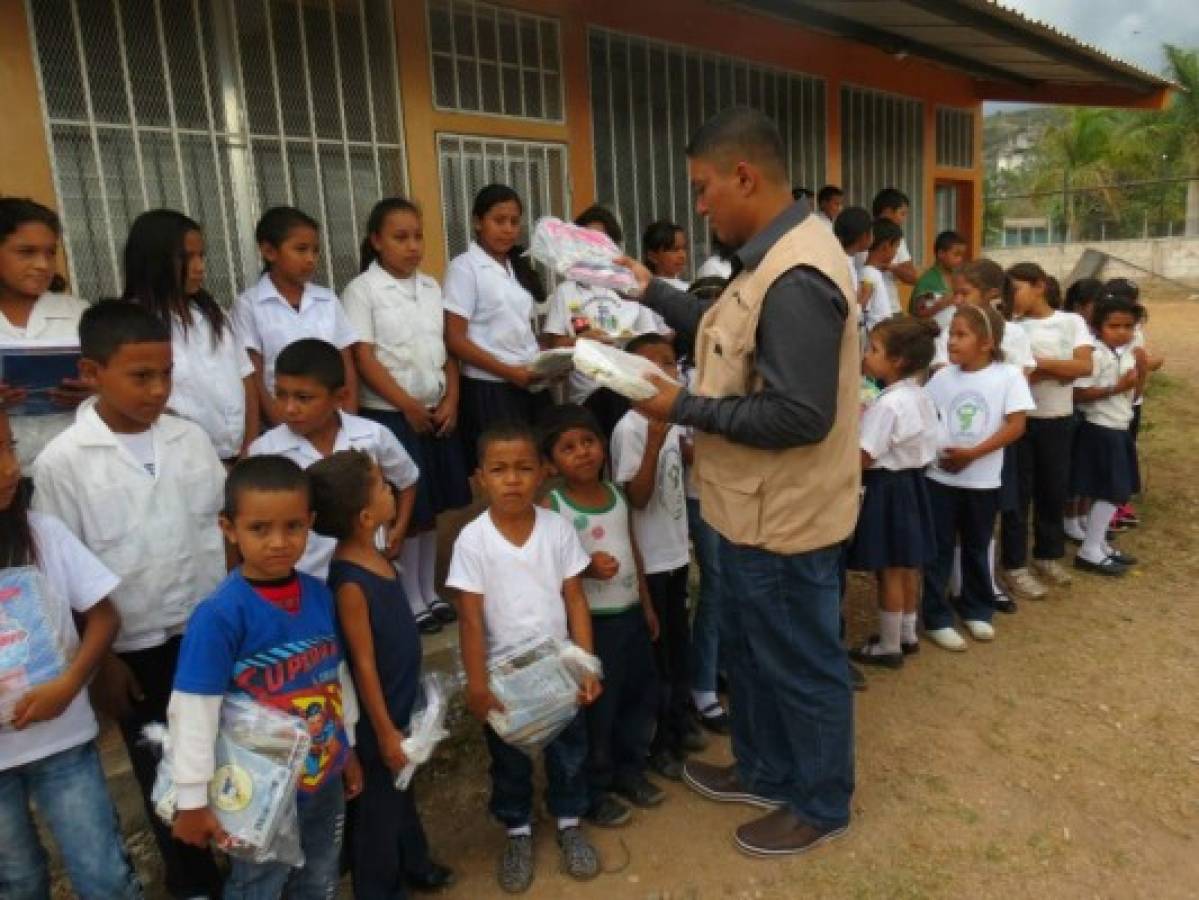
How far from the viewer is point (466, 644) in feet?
7.29

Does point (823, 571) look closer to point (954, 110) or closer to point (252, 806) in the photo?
point (252, 806)

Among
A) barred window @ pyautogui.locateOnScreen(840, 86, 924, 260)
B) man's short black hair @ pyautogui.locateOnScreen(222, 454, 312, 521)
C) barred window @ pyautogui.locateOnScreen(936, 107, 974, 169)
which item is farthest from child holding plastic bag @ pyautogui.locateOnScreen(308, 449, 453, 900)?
barred window @ pyautogui.locateOnScreen(936, 107, 974, 169)

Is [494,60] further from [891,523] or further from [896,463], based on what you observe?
[891,523]

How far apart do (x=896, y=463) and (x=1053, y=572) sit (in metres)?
1.65

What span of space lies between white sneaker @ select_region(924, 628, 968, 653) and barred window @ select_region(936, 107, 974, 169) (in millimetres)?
7126

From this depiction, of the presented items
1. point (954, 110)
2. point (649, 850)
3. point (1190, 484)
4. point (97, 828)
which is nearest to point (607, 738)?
point (649, 850)

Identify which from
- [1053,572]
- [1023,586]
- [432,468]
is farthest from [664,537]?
[1053,572]

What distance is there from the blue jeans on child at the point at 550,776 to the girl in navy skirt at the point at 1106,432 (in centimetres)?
339

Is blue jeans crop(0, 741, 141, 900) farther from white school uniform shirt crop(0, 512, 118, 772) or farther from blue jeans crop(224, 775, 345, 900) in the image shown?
blue jeans crop(224, 775, 345, 900)

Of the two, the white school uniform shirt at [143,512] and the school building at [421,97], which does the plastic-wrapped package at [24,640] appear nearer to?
the white school uniform shirt at [143,512]

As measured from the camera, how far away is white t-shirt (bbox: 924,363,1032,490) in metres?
3.64

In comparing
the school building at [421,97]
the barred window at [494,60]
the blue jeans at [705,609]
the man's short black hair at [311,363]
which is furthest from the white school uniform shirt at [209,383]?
the barred window at [494,60]

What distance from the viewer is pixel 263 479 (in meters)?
1.75

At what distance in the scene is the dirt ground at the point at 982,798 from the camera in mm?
2334
